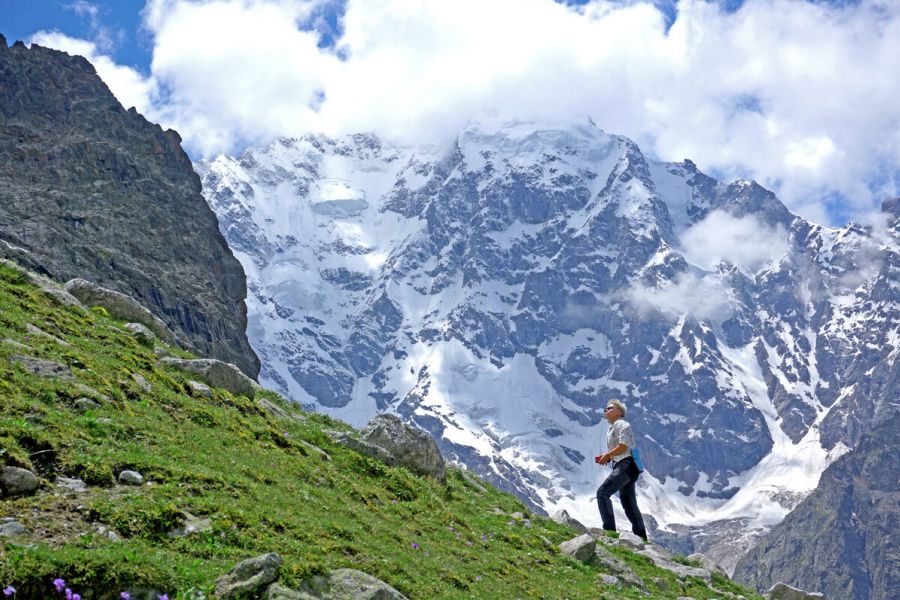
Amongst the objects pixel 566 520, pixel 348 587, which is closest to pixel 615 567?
pixel 566 520

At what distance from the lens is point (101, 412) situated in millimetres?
17359

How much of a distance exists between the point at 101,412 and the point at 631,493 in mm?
16690

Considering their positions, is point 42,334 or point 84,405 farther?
point 42,334

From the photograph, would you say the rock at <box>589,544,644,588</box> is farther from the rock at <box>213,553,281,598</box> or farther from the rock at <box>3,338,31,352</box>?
the rock at <box>3,338,31,352</box>

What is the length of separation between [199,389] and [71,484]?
899cm

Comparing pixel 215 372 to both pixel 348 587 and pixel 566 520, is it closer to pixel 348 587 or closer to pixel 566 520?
pixel 348 587

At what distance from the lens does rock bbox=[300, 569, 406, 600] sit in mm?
12742

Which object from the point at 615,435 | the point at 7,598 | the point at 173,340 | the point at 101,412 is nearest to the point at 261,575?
the point at 7,598

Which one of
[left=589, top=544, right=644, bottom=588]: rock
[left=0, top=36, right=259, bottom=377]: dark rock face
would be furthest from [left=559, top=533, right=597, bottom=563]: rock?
[left=0, top=36, right=259, bottom=377]: dark rock face

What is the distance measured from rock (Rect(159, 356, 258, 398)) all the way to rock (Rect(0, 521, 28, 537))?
39.6ft

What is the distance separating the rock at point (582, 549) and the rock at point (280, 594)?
1257 centimetres

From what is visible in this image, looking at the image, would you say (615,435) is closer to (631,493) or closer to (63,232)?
(631,493)

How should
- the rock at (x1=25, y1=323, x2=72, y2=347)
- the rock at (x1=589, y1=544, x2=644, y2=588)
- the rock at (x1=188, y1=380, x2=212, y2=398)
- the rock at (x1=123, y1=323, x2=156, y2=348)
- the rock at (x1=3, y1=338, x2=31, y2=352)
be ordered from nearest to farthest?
the rock at (x1=3, y1=338, x2=31, y2=352) → the rock at (x1=25, y1=323, x2=72, y2=347) → the rock at (x1=188, y1=380, x2=212, y2=398) → the rock at (x1=589, y1=544, x2=644, y2=588) → the rock at (x1=123, y1=323, x2=156, y2=348)

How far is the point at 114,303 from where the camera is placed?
98.1 ft
